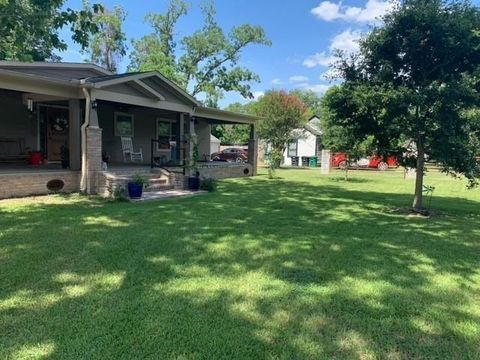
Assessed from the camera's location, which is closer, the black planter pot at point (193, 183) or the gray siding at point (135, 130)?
the black planter pot at point (193, 183)

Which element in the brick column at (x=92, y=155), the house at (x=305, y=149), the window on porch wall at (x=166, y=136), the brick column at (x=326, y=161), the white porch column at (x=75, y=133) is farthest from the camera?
the house at (x=305, y=149)

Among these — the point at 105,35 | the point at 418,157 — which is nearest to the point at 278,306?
the point at 418,157

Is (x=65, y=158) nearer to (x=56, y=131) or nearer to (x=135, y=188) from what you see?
(x=56, y=131)

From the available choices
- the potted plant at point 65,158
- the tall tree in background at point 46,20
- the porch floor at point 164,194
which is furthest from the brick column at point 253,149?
the tall tree in background at point 46,20

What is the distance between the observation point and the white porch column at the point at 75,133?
414 inches

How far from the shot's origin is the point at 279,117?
28.7m

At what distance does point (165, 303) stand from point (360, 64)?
7350mm

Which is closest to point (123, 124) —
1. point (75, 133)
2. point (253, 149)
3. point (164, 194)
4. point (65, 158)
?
point (65, 158)

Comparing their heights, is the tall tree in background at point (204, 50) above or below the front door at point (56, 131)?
above

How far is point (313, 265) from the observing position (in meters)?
4.75

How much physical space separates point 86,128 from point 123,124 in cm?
535

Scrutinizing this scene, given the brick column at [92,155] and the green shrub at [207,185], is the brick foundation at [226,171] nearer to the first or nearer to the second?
the green shrub at [207,185]

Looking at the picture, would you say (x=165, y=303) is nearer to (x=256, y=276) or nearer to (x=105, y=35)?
(x=256, y=276)

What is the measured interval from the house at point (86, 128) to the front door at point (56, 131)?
0.03m
